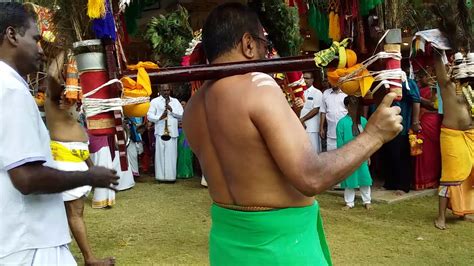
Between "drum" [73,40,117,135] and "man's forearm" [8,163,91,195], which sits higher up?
"drum" [73,40,117,135]

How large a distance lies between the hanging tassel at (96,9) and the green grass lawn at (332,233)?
2867 millimetres

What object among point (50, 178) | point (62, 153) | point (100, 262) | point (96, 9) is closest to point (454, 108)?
point (100, 262)

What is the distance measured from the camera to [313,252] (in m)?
1.99

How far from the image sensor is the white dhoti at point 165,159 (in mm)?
8906

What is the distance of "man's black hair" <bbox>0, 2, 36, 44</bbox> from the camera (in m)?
2.08

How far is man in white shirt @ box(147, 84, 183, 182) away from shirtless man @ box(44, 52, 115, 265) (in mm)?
4127

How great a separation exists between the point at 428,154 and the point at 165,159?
432 centimetres

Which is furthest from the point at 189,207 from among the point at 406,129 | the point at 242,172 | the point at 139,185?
the point at 242,172

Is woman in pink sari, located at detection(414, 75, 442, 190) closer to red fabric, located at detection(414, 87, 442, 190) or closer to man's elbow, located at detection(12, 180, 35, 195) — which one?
red fabric, located at detection(414, 87, 442, 190)

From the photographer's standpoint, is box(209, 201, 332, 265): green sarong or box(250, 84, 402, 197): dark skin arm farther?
box(209, 201, 332, 265): green sarong

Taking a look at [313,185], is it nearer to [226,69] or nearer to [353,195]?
[226,69]

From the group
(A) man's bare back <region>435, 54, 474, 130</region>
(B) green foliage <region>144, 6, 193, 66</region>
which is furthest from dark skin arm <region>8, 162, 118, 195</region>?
(A) man's bare back <region>435, 54, 474, 130</region>

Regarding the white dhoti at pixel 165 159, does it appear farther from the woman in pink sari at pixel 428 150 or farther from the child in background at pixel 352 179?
the woman in pink sari at pixel 428 150

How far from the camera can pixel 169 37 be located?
3652 millimetres
